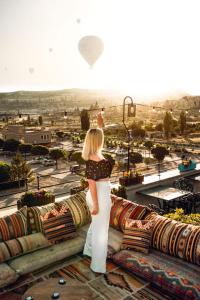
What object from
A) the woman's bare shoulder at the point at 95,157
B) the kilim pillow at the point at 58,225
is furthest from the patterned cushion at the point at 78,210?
the woman's bare shoulder at the point at 95,157

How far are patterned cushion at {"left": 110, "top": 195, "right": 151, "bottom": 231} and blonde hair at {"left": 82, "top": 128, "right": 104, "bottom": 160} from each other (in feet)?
5.06

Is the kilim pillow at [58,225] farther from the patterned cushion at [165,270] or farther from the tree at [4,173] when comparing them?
the tree at [4,173]

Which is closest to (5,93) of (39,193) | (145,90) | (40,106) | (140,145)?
(40,106)

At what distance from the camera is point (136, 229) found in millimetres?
4418

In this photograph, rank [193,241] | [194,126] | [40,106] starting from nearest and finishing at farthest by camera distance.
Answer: [193,241]
[194,126]
[40,106]

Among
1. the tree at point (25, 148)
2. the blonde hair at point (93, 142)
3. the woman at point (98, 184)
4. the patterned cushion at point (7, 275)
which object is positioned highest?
the blonde hair at point (93, 142)

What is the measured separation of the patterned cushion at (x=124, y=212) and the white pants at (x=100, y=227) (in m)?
0.90

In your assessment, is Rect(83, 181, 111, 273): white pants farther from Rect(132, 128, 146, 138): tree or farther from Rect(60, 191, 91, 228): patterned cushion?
Rect(132, 128, 146, 138): tree

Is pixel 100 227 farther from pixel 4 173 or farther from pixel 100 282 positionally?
pixel 4 173

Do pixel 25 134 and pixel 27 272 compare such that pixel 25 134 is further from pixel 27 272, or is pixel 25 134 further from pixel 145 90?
pixel 145 90

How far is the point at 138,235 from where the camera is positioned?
435cm

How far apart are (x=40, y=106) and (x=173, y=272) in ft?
464

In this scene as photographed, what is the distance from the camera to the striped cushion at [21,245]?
408 cm

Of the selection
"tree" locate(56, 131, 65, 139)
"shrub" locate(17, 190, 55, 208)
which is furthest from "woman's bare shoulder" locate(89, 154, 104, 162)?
"tree" locate(56, 131, 65, 139)
